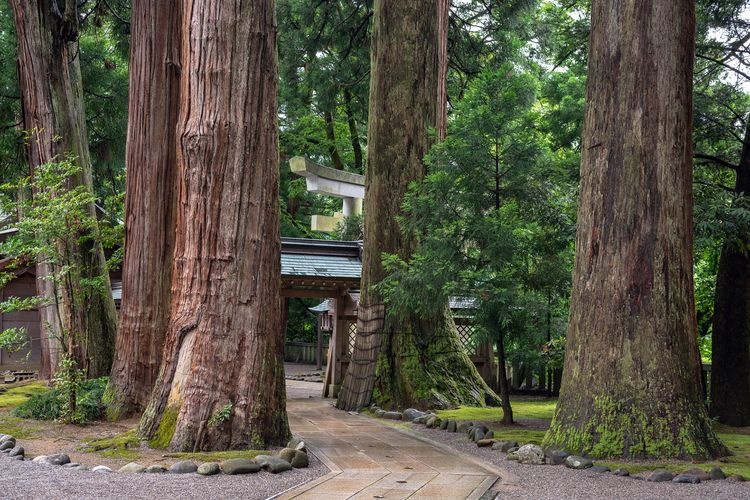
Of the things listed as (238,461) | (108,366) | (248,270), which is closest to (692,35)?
(248,270)

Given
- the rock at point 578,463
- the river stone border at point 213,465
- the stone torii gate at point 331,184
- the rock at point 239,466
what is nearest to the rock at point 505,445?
the rock at point 578,463

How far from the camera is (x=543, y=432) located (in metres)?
9.34

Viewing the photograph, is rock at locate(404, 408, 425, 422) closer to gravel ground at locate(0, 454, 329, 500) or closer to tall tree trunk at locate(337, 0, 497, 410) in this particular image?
tall tree trunk at locate(337, 0, 497, 410)

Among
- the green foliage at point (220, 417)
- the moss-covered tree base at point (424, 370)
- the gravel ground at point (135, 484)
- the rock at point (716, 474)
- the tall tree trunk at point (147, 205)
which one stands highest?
the tall tree trunk at point (147, 205)

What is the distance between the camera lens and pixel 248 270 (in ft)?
25.8

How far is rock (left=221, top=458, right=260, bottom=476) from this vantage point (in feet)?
21.5

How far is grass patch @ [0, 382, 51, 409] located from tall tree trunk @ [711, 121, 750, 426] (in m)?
9.05

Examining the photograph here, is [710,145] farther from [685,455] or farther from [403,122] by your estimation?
[685,455]

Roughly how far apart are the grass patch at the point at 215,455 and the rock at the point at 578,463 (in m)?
2.61

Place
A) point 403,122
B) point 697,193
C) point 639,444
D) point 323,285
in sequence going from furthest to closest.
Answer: point 323,285 < point 403,122 < point 697,193 < point 639,444

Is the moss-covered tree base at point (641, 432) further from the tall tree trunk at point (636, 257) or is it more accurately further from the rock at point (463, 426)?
the rock at point (463, 426)

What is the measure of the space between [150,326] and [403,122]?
5.03 meters

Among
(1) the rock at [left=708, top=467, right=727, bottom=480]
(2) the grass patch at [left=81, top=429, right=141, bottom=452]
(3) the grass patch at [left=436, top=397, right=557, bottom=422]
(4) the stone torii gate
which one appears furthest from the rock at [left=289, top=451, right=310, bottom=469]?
(4) the stone torii gate

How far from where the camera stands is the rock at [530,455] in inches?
284
